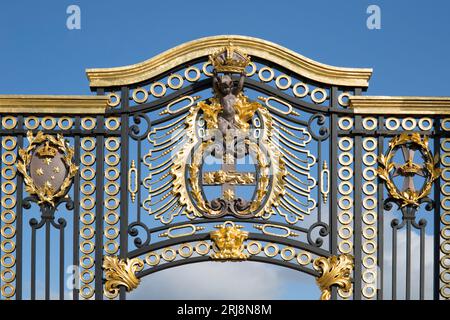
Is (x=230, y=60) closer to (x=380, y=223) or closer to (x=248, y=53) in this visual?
(x=248, y=53)

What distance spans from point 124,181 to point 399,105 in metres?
2.80

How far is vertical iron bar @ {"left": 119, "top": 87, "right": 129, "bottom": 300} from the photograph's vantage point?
36.9ft

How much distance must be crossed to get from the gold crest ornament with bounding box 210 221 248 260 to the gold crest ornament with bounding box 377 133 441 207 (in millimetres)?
1518

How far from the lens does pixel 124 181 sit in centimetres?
1131

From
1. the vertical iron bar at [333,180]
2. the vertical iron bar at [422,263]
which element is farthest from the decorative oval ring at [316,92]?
the vertical iron bar at [422,263]

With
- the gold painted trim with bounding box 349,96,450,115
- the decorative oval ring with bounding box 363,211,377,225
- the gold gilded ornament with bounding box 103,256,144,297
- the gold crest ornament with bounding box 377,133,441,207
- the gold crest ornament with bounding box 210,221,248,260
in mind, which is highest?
the gold painted trim with bounding box 349,96,450,115

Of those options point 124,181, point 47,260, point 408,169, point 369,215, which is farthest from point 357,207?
point 47,260

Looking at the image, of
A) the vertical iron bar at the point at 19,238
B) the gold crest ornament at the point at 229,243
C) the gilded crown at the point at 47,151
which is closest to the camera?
the gold crest ornament at the point at 229,243

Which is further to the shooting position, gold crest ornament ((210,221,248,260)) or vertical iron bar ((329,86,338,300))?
vertical iron bar ((329,86,338,300))

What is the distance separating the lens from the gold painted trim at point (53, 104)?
11.4 m

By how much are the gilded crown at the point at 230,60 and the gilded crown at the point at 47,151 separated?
5.95ft

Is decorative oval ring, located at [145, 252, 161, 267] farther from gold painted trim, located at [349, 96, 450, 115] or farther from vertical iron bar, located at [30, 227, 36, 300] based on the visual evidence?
gold painted trim, located at [349, 96, 450, 115]

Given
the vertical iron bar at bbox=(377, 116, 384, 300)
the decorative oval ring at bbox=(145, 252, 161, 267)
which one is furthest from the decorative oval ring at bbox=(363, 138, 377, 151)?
the decorative oval ring at bbox=(145, 252, 161, 267)

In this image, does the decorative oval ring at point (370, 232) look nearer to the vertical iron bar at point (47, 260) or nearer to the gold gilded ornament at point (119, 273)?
the gold gilded ornament at point (119, 273)
